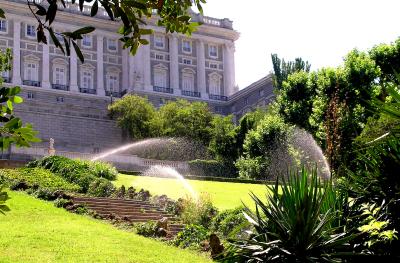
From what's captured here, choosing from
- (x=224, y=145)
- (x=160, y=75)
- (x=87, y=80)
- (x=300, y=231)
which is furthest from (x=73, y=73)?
(x=300, y=231)

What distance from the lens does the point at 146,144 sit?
1778 inches

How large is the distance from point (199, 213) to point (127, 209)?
2597mm

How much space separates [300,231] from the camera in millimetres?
4348

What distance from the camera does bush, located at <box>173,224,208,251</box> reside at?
36.8 ft

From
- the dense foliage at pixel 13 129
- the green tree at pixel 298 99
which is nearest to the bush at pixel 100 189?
the green tree at pixel 298 99

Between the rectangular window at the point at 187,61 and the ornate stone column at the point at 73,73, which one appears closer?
the ornate stone column at the point at 73,73

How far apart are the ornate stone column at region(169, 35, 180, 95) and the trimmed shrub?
5079cm

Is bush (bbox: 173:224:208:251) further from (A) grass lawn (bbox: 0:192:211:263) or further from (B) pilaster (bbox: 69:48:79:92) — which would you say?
(B) pilaster (bbox: 69:48:79:92)

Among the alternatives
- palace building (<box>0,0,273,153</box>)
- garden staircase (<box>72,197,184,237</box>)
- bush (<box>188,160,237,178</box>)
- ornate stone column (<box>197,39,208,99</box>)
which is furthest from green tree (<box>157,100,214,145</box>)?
garden staircase (<box>72,197,184,237</box>)

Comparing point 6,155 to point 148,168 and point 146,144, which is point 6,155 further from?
point 146,144

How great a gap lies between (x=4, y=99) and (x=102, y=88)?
2244 inches

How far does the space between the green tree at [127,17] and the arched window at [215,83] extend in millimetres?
61464

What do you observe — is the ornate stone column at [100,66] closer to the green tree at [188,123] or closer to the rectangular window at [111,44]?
the rectangular window at [111,44]

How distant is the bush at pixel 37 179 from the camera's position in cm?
1855
